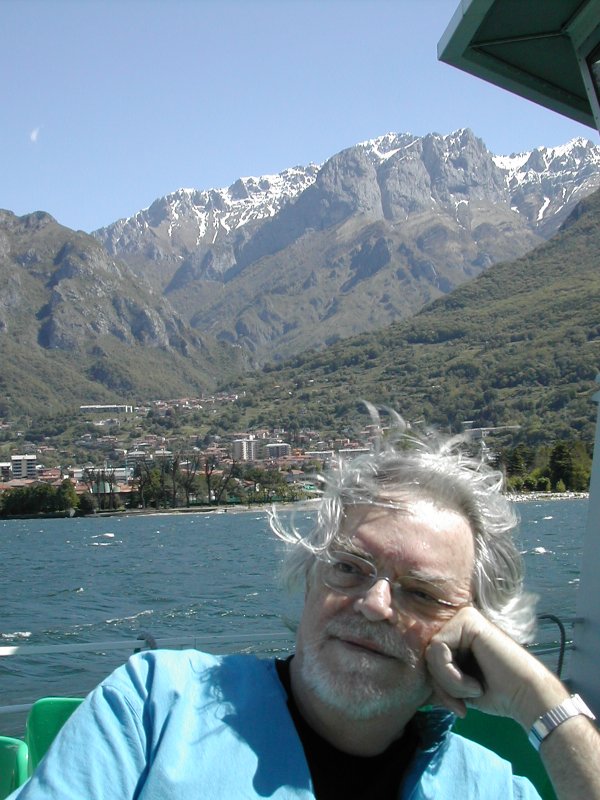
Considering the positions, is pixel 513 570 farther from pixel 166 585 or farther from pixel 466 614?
pixel 166 585

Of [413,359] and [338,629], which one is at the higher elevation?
[413,359]

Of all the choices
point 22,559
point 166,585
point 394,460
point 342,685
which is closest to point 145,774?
point 342,685

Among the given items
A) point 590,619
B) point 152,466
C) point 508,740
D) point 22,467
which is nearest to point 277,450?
point 152,466

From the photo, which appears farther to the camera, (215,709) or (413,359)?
(413,359)

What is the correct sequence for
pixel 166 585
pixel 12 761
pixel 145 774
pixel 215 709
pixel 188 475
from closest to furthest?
pixel 145 774 < pixel 215 709 < pixel 12 761 < pixel 166 585 < pixel 188 475

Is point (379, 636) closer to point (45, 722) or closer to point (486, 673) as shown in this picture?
point (486, 673)
